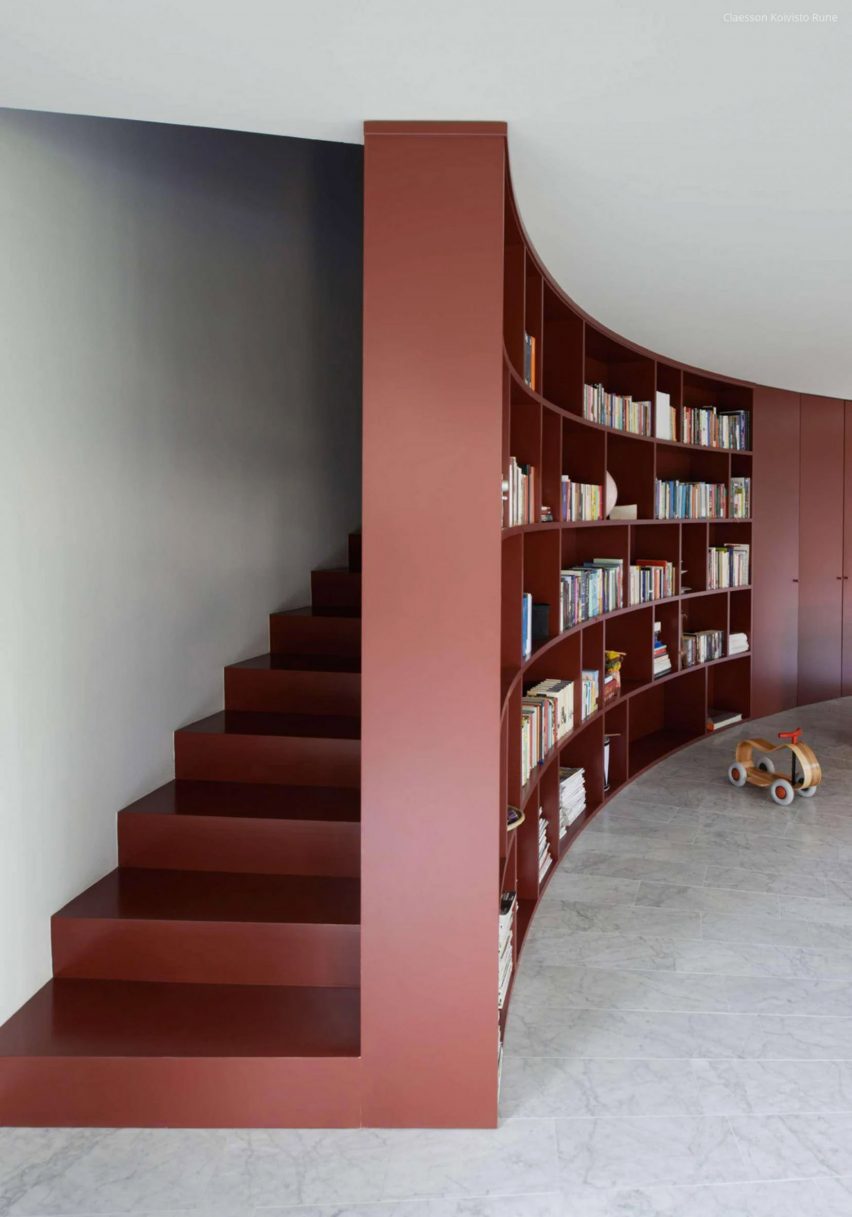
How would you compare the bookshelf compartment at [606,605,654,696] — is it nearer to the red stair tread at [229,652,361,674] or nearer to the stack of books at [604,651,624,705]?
the stack of books at [604,651,624,705]

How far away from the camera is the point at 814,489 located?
7480 mm

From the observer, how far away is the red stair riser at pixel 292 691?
3926 mm

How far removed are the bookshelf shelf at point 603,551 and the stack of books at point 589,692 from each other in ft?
0.15

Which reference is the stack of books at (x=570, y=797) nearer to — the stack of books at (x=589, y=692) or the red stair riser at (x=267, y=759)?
the stack of books at (x=589, y=692)

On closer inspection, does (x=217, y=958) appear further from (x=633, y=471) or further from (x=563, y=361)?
(x=633, y=471)

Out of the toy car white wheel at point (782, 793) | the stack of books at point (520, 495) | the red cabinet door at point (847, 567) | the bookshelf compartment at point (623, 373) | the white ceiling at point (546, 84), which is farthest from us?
the red cabinet door at point (847, 567)

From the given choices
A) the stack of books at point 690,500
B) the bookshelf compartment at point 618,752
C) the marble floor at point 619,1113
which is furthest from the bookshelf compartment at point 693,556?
the marble floor at point 619,1113

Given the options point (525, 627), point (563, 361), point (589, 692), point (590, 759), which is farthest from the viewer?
point (590, 759)

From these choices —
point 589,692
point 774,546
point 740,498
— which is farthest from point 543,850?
point 774,546

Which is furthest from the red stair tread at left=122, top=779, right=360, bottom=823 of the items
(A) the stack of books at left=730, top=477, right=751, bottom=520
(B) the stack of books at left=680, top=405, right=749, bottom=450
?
(A) the stack of books at left=730, top=477, right=751, bottom=520

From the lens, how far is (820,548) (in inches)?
299

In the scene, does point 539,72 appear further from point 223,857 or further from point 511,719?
point 223,857

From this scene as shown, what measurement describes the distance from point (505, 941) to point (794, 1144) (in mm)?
920

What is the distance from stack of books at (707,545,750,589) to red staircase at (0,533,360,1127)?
138 inches
